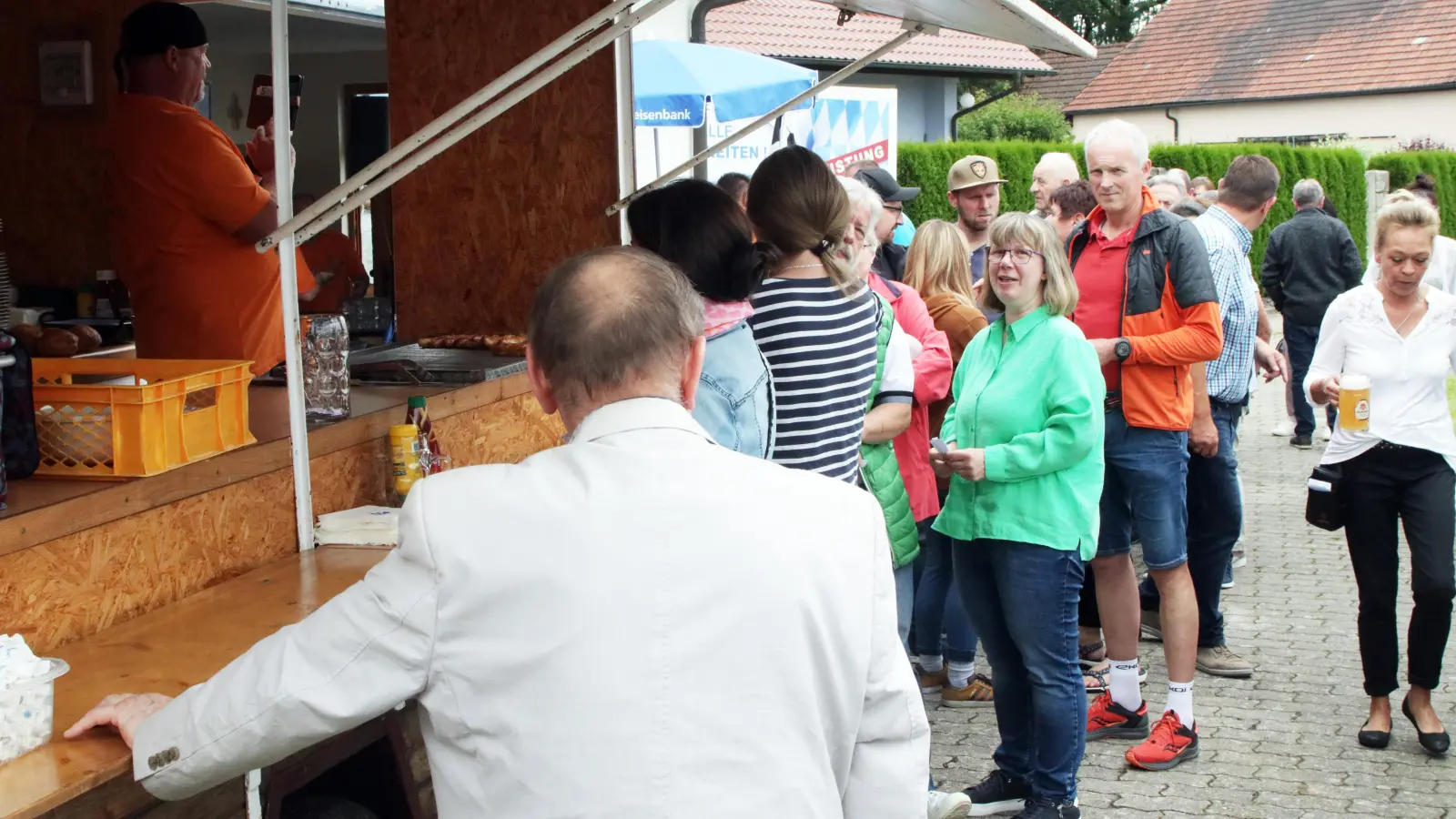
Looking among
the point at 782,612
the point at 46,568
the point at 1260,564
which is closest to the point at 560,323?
the point at 782,612

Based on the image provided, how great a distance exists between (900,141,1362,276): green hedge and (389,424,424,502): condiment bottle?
16290 mm

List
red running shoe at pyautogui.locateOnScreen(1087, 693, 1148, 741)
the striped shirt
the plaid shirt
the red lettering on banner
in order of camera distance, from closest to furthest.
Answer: the striped shirt, red running shoe at pyautogui.locateOnScreen(1087, 693, 1148, 741), the plaid shirt, the red lettering on banner

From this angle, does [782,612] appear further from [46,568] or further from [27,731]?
[46,568]

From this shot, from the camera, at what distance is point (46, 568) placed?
258cm

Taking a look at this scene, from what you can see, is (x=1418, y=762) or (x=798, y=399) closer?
(x=798, y=399)

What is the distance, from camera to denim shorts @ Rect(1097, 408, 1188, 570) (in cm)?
504

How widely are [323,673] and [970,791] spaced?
10.7 ft

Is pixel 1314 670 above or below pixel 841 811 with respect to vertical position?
below

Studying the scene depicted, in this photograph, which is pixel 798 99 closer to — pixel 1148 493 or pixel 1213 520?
pixel 1148 493

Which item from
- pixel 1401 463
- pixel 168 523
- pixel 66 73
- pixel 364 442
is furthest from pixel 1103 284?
pixel 66 73

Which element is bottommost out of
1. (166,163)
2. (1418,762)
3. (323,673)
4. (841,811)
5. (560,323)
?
(1418,762)

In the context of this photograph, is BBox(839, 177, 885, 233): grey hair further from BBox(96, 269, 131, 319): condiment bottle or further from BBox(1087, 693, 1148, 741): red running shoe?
BBox(96, 269, 131, 319): condiment bottle

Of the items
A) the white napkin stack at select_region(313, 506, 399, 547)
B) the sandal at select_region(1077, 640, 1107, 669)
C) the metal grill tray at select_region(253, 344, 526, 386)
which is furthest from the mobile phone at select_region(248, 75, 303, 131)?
the sandal at select_region(1077, 640, 1107, 669)

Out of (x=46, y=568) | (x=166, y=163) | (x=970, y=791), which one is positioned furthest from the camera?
(x=970, y=791)
